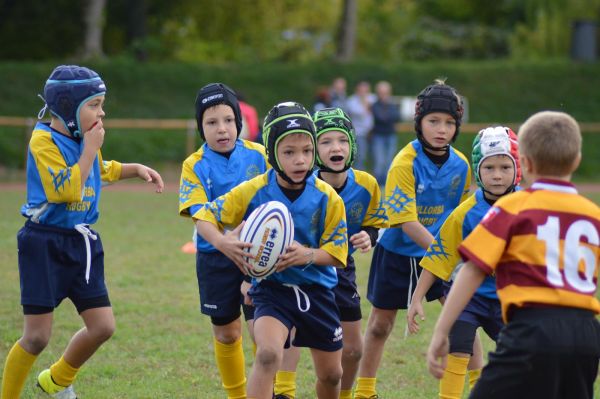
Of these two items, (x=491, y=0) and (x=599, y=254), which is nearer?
(x=599, y=254)

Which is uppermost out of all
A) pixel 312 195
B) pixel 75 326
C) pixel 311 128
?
pixel 311 128

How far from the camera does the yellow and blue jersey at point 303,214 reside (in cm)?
493

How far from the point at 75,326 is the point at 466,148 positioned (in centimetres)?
1601

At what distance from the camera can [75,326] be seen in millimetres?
7734

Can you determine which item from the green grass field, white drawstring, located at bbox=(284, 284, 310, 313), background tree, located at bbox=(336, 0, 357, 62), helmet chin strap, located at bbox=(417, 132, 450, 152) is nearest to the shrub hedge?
background tree, located at bbox=(336, 0, 357, 62)

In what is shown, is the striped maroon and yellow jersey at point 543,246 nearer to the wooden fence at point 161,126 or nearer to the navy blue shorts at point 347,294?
the navy blue shorts at point 347,294

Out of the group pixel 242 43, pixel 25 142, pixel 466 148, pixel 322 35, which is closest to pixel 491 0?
pixel 322 35

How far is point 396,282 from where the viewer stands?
19.8 ft

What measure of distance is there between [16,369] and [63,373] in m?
0.36

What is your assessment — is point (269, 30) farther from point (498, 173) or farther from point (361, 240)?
point (361, 240)

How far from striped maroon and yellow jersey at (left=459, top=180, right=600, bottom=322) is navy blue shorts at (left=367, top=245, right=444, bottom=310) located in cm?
215

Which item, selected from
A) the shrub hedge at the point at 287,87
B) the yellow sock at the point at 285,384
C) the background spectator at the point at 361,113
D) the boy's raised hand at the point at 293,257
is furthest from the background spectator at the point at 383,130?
the boy's raised hand at the point at 293,257

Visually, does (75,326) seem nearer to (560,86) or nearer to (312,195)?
(312,195)

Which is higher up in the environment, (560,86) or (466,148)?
(560,86)
